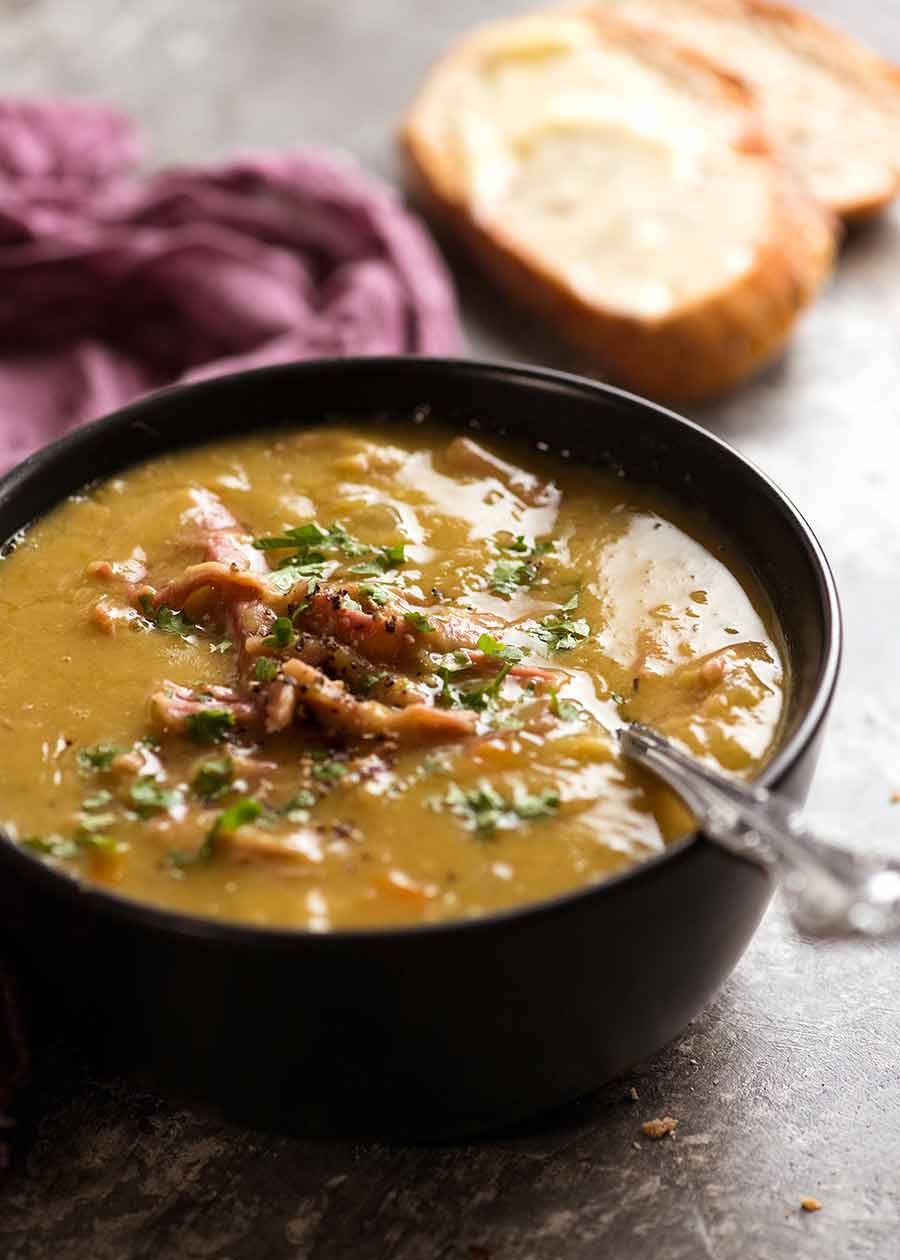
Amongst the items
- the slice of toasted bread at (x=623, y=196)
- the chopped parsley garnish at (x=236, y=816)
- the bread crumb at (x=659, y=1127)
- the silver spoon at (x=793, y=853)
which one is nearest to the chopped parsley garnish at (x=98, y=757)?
the chopped parsley garnish at (x=236, y=816)

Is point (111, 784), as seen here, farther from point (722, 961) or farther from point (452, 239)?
point (452, 239)

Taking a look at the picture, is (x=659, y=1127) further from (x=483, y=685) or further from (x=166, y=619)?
(x=166, y=619)

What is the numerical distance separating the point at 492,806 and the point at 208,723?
57 centimetres

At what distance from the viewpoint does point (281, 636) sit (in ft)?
10.4

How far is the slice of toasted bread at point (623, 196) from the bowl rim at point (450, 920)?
4.51 ft

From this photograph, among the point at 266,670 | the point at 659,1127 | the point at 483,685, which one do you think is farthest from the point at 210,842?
the point at 659,1127

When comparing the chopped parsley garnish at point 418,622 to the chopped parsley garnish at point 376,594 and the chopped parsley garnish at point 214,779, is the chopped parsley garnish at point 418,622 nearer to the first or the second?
the chopped parsley garnish at point 376,594

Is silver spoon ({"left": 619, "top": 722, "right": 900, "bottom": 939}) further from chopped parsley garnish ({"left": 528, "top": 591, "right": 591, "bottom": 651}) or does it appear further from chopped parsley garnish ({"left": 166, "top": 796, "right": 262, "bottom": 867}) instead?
chopped parsley garnish ({"left": 166, "top": 796, "right": 262, "bottom": 867})

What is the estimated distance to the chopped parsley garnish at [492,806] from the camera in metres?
2.82

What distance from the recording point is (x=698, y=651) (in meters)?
3.22

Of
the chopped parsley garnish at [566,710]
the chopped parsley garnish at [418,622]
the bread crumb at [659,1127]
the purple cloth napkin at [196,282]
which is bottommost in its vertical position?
the purple cloth napkin at [196,282]

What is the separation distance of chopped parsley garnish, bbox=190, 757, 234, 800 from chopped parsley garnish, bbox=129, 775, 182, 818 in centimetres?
4

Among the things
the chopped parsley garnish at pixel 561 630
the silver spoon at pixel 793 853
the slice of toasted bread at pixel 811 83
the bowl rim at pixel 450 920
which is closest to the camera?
the silver spoon at pixel 793 853

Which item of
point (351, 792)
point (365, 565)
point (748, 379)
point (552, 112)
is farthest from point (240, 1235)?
point (552, 112)
